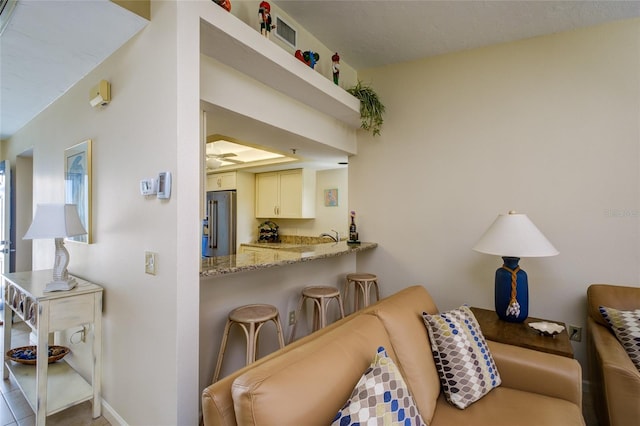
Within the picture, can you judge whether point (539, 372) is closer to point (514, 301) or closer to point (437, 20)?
point (514, 301)

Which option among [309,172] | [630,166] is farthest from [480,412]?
[309,172]

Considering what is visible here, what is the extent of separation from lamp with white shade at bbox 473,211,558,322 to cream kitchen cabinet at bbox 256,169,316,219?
295 cm

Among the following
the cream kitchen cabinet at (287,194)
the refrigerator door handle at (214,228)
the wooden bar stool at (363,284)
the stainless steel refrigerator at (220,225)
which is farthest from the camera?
the refrigerator door handle at (214,228)

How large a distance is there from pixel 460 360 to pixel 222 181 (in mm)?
4556

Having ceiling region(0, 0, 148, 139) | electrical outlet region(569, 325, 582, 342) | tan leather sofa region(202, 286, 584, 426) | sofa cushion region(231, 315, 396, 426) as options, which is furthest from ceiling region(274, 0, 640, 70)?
electrical outlet region(569, 325, 582, 342)

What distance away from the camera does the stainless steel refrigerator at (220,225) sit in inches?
186

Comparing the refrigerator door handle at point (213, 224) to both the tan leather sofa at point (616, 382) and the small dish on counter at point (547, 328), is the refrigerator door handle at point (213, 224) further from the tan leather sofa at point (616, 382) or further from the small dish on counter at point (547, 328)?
the tan leather sofa at point (616, 382)

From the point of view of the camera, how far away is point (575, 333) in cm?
234

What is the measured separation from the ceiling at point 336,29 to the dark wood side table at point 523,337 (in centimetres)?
229

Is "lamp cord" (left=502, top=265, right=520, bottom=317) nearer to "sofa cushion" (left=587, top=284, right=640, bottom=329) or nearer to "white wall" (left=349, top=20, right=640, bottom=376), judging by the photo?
"sofa cushion" (left=587, top=284, right=640, bottom=329)

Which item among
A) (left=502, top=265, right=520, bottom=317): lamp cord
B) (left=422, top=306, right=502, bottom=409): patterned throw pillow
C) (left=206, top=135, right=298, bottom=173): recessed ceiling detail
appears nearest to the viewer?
(left=422, top=306, right=502, bottom=409): patterned throw pillow

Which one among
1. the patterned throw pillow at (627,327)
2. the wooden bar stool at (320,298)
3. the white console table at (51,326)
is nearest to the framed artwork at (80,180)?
the white console table at (51,326)

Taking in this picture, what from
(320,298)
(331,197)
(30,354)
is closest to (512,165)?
(320,298)

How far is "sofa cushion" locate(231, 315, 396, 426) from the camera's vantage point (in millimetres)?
802
